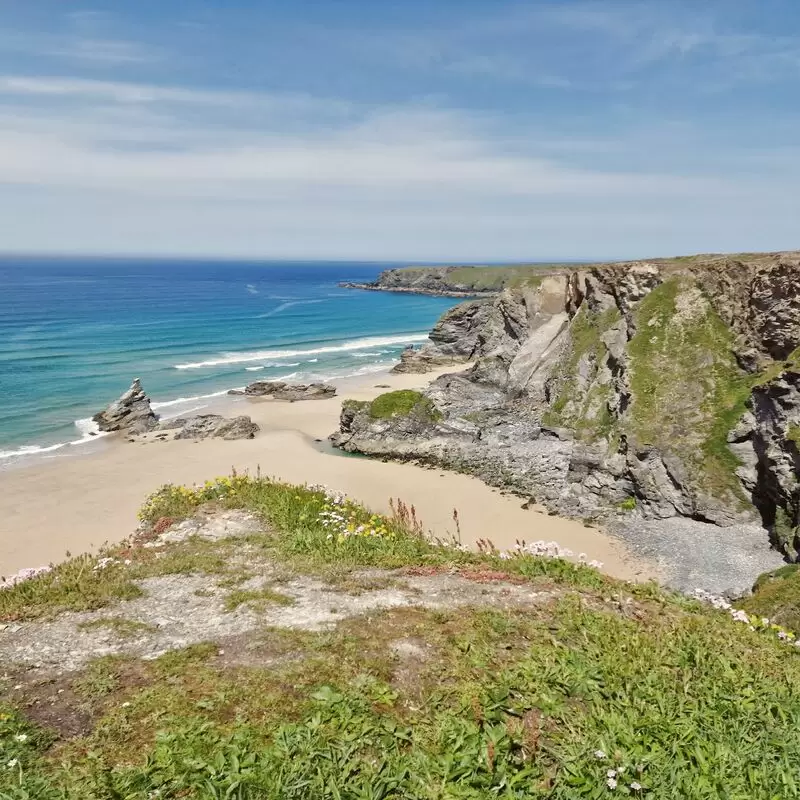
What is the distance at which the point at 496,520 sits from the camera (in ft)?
88.2

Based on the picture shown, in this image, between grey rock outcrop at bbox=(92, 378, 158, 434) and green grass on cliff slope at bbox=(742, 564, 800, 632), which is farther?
grey rock outcrop at bbox=(92, 378, 158, 434)

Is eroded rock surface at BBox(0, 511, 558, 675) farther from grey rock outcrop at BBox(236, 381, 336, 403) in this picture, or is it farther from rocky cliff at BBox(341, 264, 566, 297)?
rocky cliff at BBox(341, 264, 566, 297)

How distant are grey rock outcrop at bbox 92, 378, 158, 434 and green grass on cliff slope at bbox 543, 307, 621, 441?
29813 mm

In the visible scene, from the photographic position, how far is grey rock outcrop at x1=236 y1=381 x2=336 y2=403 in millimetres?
55875

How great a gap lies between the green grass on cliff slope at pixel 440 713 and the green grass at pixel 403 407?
2903 cm

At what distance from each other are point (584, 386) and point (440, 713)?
111 ft

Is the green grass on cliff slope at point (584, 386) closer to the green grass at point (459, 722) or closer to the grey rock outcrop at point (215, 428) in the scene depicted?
the grey rock outcrop at point (215, 428)

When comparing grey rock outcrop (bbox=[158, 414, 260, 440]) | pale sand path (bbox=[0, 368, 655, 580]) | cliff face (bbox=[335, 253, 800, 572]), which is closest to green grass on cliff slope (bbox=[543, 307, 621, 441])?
cliff face (bbox=[335, 253, 800, 572])

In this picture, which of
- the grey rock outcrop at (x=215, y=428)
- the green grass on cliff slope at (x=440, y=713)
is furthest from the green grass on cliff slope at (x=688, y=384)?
the grey rock outcrop at (x=215, y=428)

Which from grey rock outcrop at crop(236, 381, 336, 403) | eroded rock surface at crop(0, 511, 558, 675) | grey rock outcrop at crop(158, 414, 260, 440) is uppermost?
eroded rock surface at crop(0, 511, 558, 675)

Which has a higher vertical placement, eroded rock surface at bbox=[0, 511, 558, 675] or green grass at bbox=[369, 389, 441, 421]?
eroded rock surface at bbox=[0, 511, 558, 675]

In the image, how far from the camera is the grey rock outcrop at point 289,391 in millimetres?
55875

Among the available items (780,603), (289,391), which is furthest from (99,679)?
(289,391)

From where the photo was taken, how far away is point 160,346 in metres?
77.1
